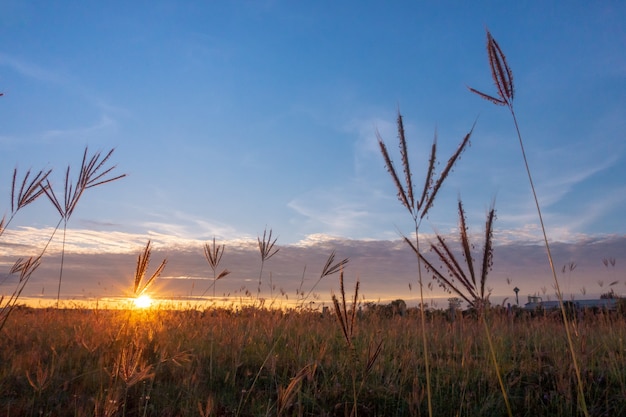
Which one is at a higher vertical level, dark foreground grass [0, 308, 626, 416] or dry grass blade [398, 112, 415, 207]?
dry grass blade [398, 112, 415, 207]

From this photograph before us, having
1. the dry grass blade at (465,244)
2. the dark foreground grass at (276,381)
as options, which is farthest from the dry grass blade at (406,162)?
the dark foreground grass at (276,381)

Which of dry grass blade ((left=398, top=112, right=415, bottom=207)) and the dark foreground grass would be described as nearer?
dry grass blade ((left=398, top=112, right=415, bottom=207))

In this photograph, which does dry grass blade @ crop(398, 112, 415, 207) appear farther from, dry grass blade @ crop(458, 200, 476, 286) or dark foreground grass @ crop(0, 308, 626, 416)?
dark foreground grass @ crop(0, 308, 626, 416)

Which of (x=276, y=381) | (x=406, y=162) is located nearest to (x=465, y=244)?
(x=406, y=162)

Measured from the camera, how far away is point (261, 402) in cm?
431

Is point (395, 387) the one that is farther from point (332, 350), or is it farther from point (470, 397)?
point (332, 350)

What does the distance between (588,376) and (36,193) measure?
5.91 m

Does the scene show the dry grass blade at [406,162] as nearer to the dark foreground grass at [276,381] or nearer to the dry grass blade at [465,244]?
the dry grass blade at [465,244]

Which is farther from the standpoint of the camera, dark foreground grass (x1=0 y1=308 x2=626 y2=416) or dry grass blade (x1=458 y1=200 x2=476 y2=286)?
dark foreground grass (x1=0 y1=308 x2=626 y2=416)

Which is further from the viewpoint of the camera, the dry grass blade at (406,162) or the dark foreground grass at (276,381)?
the dark foreground grass at (276,381)

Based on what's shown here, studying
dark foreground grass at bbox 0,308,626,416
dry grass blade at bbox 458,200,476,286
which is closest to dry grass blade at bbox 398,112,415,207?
dry grass blade at bbox 458,200,476,286

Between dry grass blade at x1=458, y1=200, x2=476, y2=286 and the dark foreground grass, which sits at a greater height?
dry grass blade at x1=458, y1=200, x2=476, y2=286

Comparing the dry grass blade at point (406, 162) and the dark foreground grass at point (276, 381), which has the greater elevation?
the dry grass blade at point (406, 162)

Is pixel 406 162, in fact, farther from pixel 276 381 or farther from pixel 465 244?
pixel 276 381
